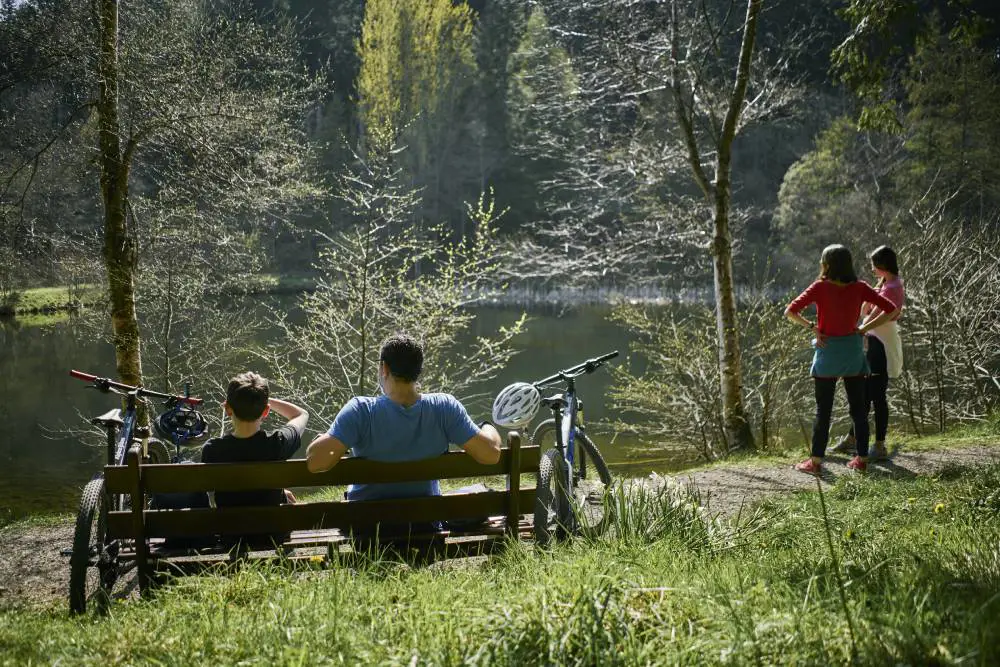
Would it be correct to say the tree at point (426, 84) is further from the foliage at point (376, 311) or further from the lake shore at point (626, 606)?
the lake shore at point (626, 606)

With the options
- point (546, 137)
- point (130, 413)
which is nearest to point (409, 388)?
point (130, 413)

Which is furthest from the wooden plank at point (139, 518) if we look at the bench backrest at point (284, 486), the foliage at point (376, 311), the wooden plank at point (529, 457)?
the foliage at point (376, 311)

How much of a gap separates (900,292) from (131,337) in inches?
276

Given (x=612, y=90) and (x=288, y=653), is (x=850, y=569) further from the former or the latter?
(x=612, y=90)

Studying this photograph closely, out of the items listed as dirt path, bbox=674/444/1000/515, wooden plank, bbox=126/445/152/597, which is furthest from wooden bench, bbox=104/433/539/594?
dirt path, bbox=674/444/1000/515

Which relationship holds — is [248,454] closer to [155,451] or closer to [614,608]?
[155,451]

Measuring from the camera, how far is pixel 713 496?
6320 mm

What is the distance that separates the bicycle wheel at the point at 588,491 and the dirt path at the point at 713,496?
417mm

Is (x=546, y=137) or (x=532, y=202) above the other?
(x=532, y=202)

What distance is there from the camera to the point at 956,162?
23391 millimetres

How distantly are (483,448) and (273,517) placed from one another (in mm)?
931

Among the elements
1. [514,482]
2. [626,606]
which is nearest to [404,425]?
[514,482]

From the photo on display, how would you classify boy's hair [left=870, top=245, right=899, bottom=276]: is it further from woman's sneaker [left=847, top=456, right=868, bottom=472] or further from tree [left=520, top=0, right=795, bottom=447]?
tree [left=520, top=0, right=795, bottom=447]

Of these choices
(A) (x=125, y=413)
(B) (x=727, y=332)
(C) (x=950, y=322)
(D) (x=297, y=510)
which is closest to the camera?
(D) (x=297, y=510)
